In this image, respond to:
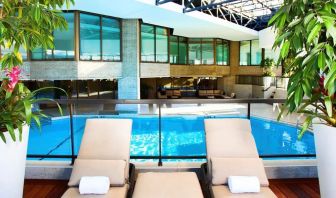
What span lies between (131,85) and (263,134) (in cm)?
671

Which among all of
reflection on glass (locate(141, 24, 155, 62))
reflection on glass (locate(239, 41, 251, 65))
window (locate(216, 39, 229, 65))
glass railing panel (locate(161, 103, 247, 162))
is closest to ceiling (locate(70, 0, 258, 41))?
reflection on glass (locate(141, 24, 155, 62))

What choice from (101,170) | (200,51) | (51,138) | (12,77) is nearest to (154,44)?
(200,51)

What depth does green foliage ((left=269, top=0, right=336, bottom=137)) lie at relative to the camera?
5.76 ft

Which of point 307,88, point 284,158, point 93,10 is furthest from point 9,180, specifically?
point 93,10

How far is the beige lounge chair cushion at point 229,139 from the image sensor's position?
312cm

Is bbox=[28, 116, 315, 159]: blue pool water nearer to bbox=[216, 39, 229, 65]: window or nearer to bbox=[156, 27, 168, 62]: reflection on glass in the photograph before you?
bbox=[156, 27, 168, 62]: reflection on glass

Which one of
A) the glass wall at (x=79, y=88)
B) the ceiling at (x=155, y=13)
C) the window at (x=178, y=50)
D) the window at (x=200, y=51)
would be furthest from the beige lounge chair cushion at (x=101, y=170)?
the window at (x=200, y=51)

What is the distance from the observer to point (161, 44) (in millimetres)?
15750

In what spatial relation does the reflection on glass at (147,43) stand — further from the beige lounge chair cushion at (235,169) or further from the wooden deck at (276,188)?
the beige lounge chair cushion at (235,169)

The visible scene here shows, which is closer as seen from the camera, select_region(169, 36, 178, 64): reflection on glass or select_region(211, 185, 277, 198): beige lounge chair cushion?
A: select_region(211, 185, 277, 198): beige lounge chair cushion

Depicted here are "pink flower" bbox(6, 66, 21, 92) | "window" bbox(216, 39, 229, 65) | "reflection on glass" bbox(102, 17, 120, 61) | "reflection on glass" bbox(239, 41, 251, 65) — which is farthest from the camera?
"reflection on glass" bbox(239, 41, 251, 65)

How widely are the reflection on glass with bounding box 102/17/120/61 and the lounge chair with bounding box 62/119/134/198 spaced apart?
1005 centimetres

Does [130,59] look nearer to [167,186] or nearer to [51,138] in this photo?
[51,138]

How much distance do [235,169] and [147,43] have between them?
12.4m
